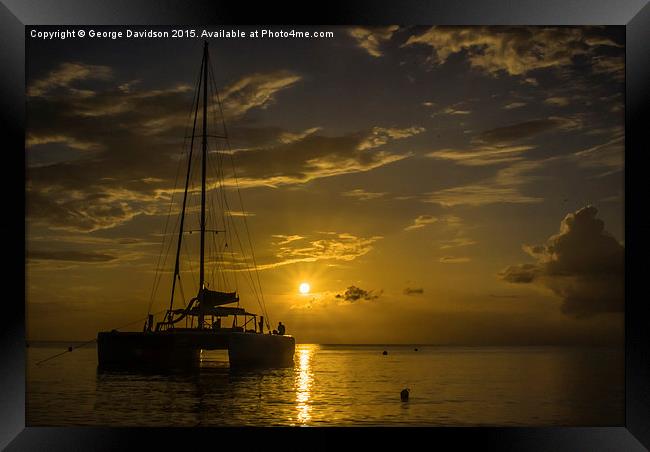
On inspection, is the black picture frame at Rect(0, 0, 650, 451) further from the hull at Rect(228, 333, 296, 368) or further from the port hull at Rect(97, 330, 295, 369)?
the hull at Rect(228, 333, 296, 368)

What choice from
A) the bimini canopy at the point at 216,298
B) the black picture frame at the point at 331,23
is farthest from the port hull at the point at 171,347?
the black picture frame at the point at 331,23

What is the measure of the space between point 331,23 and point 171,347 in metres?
21.9

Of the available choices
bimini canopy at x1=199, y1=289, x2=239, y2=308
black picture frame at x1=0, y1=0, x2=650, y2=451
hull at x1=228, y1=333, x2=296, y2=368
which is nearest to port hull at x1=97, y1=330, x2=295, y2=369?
hull at x1=228, y1=333, x2=296, y2=368

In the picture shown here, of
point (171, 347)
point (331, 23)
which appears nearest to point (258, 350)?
point (171, 347)

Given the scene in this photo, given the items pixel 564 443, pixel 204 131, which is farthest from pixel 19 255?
pixel 204 131

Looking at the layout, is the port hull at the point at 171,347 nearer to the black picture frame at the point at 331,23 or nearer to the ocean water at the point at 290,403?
the ocean water at the point at 290,403

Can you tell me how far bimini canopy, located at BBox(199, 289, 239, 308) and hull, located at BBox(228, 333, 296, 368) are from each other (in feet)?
4.86

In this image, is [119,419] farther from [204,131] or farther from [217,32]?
[217,32]

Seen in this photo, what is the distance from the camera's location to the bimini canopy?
1120 inches

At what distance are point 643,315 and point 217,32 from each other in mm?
6430

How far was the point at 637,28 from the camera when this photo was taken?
32.2 feet

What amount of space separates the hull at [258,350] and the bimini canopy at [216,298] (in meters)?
1.48

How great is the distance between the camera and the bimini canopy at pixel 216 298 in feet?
93.4

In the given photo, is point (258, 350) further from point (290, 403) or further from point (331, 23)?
point (331, 23)
